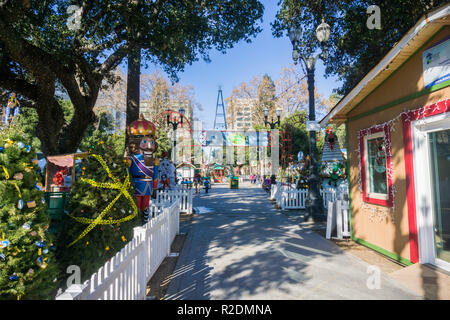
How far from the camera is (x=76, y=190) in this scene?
11.9 ft

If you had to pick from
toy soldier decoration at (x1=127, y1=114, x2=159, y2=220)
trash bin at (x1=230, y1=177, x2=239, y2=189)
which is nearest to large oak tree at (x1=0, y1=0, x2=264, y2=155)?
toy soldier decoration at (x1=127, y1=114, x2=159, y2=220)

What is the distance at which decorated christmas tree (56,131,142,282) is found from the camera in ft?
11.3

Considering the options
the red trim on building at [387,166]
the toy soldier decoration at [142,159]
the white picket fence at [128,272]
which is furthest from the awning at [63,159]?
the red trim on building at [387,166]

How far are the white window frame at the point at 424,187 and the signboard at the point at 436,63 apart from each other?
0.62 m

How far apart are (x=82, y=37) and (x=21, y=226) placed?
6.99m

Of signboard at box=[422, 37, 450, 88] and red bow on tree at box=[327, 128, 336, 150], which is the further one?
red bow on tree at box=[327, 128, 336, 150]

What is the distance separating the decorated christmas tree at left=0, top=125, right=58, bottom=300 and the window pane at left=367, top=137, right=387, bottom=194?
5.98 m

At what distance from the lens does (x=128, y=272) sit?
2.76m

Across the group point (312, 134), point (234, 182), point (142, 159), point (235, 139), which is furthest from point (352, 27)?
point (234, 182)

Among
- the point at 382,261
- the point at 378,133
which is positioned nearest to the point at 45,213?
the point at 382,261

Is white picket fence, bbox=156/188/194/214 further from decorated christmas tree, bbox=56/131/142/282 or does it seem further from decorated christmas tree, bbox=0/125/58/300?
decorated christmas tree, bbox=0/125/58/300

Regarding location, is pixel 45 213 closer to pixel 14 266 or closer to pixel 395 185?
pixel 14 266

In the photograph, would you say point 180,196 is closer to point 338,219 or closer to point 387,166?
point 338,219
